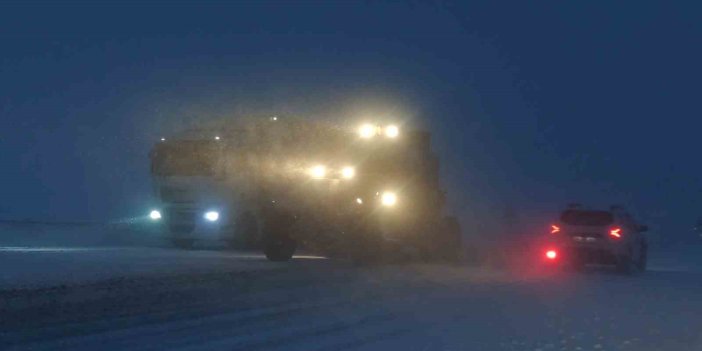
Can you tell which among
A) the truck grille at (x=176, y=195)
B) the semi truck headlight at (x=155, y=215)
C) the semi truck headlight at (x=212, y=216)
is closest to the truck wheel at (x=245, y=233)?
the semi truck headlight at (x=212, y=216)

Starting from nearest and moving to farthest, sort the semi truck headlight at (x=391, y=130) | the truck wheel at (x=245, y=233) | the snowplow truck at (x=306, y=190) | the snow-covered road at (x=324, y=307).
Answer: the snow-covered road at (x=324, y=307) < the snowplow truck at (x=306, y=190) < the semi truck headlight at (x=391, y=130) < the truck wheel at (x=245, y=233)

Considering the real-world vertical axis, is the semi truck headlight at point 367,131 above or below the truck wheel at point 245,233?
above

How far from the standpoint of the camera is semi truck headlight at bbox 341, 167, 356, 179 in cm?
3388

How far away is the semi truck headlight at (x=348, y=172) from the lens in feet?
111

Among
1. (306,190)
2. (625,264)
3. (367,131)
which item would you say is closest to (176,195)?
(306,190)

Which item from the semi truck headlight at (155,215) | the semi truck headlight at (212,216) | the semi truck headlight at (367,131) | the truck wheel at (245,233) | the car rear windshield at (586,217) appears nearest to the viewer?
the car rear windshield at (586,217)

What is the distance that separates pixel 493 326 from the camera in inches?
713

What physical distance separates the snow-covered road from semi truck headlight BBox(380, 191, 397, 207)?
2.69 metres

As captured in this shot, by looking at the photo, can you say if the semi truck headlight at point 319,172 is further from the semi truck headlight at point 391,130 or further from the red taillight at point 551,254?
the red taillight at point 551,254

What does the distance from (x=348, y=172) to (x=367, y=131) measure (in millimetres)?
1606

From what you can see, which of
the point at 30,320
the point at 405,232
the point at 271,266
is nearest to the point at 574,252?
the point at 405,232

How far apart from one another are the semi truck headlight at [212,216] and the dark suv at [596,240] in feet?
34.7

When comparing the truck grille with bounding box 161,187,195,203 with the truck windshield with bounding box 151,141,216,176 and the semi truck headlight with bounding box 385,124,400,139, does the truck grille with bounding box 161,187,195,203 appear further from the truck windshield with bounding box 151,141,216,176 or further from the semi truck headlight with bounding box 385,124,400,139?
the semi truck headlight with bounding box 385,124,400,139

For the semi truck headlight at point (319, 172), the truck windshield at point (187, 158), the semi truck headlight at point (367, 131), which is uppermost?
the semi truck headlight at point (367, 131)
